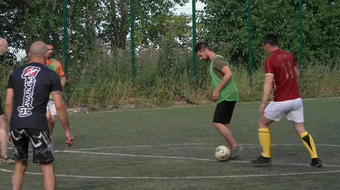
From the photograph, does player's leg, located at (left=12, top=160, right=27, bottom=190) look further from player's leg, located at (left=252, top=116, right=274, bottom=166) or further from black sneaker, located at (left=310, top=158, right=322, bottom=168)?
black sneaker, located at (left=310, top=158, right=322, bottom=168)

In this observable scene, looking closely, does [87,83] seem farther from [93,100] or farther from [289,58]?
[289,58]

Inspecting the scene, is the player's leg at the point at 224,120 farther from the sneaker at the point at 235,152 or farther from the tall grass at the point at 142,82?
the tall grass at the point at 142,82

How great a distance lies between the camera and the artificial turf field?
9.10m

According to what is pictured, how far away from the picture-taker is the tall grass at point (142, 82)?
875 inches

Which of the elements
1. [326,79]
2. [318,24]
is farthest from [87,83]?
[318,24]

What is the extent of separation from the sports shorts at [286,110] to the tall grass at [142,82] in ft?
40.3

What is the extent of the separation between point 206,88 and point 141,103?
Answer: 2623mm

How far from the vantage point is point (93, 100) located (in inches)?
874

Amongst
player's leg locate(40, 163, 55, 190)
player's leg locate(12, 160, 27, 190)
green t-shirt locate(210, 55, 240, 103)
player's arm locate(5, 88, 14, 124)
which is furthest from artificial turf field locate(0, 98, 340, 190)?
player's arm locate(5, 88, 14, 124)

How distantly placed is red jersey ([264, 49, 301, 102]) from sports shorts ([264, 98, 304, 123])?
0.07 meters

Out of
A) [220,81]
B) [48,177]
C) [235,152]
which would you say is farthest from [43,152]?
[235,152]

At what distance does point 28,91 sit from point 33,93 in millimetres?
56

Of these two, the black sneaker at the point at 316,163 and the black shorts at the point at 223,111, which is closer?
the black sneaker at the point at 316,163

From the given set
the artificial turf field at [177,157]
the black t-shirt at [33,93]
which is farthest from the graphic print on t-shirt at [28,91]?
the artificial turf field at [177,157]
